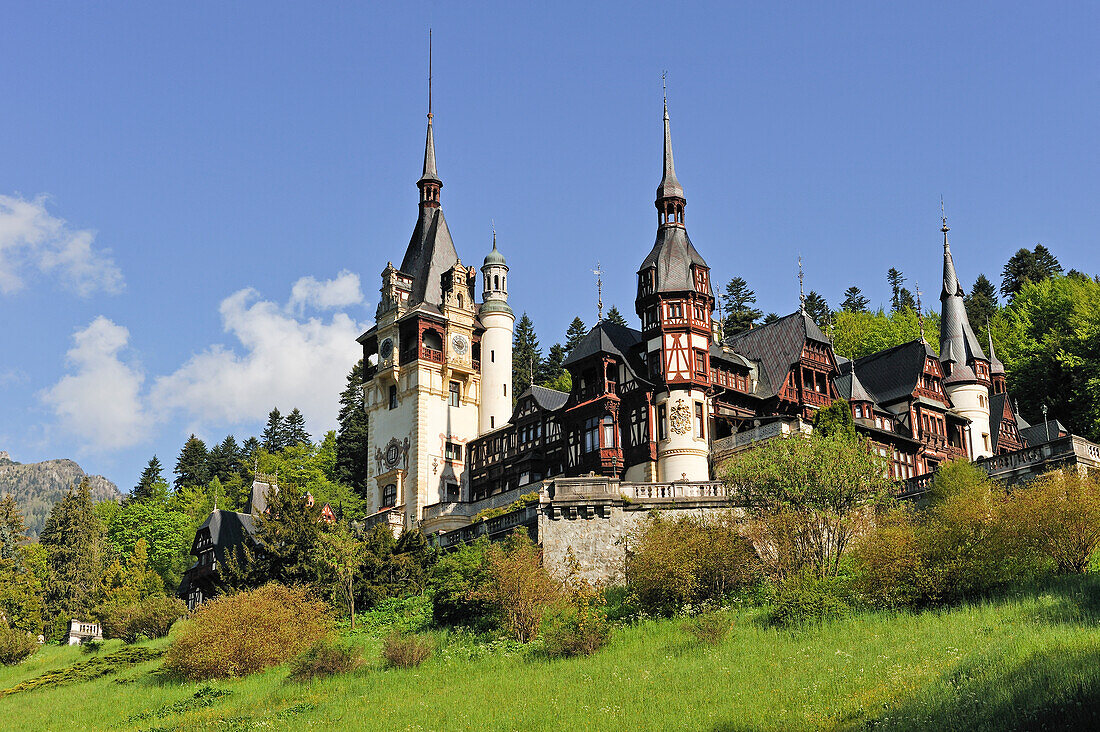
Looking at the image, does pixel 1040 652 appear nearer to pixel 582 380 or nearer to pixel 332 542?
pixel 332 542

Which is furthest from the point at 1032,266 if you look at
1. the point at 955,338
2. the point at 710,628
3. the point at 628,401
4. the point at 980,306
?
the point at 710,628

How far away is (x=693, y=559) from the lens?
1575 inches

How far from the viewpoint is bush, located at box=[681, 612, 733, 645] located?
34469 mm

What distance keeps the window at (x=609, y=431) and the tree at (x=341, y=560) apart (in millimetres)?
14473

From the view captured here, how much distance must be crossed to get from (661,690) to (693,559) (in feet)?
34.6

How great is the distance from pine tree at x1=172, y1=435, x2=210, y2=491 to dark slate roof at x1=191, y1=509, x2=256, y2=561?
40197 mm

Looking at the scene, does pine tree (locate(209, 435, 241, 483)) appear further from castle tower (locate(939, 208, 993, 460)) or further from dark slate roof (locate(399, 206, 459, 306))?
castle tower (locate(939, 208, 993, 460))

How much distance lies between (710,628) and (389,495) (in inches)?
1551

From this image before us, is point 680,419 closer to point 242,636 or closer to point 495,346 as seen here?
point 495,346

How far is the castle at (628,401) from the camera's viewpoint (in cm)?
5506

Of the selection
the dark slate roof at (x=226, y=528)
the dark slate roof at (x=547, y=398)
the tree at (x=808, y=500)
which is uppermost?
the dark slate roof at (x=547, y=398)

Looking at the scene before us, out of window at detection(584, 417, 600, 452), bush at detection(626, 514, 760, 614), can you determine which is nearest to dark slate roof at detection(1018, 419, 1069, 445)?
window at detection(584, 417, 600, 452)

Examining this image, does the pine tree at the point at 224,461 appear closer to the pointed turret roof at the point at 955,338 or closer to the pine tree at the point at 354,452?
the pine tree at the point at 354,452

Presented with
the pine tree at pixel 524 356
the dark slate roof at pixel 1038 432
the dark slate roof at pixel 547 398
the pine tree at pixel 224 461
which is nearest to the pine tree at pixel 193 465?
the pine tree at pixel 224 461
